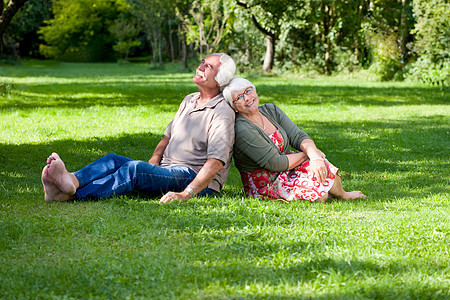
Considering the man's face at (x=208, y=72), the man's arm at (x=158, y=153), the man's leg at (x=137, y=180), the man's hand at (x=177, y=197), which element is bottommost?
the man's hand at (x=177, y=197)

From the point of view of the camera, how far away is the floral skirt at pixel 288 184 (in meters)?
5.35

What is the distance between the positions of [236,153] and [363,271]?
210 cm

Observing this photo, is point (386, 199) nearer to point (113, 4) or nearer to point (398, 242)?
point (398, 242)

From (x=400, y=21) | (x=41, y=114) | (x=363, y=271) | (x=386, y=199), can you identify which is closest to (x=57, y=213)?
(x=363, y=271)

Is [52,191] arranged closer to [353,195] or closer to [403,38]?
[353,195]

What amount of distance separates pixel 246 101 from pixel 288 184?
934 millimetres

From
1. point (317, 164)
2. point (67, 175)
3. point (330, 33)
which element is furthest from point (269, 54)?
point (67, 175)

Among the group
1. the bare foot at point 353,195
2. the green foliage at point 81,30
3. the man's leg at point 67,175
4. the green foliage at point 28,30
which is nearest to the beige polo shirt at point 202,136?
the man's leg at point 67,175

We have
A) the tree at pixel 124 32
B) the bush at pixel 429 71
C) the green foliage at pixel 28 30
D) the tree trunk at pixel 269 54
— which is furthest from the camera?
the tree at pixel 124 32

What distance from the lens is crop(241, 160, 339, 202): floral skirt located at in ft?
17.6

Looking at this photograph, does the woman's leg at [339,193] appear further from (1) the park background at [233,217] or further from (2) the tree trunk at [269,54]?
(2) the tree trunk at [269,54]

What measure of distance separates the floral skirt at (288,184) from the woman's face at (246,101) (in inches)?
24.5

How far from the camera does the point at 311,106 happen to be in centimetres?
1475

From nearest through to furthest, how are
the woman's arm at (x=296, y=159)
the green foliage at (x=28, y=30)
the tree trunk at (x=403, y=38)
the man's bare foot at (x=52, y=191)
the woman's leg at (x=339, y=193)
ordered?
the man's bare foot at (x=52, y=191)
the woman's arm at (x=296, y=159)
the woman's leg at (x=339, y=193)
the tree trunk at (x=403, y=38)
the green foliage at (x=28, y=30)
